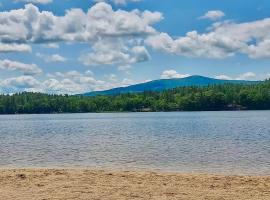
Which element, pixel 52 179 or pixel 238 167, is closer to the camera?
pixel 52 179

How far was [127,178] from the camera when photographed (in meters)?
22.4

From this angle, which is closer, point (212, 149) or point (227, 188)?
point (227, 188)

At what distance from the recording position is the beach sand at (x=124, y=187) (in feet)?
56.7

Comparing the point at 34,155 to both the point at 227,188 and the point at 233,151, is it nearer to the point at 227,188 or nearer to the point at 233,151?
the point at 233,151

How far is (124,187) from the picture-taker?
19500 mm

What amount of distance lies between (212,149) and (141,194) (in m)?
25.9

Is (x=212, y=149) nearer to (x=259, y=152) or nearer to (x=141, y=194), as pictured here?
(x=259, y=152)

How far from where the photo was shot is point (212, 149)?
1677 inches

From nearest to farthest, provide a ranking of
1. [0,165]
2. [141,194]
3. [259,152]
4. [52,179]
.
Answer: [141,194] → [52,179] → [0,165] → [259,152]

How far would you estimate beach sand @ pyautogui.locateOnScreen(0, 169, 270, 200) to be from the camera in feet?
56.7

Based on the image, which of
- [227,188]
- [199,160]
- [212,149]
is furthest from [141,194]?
[212,149]

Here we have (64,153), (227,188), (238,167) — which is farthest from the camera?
(64,153)

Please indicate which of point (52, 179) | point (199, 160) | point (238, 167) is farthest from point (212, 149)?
point (52, 179)

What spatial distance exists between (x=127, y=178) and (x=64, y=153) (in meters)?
20.2
